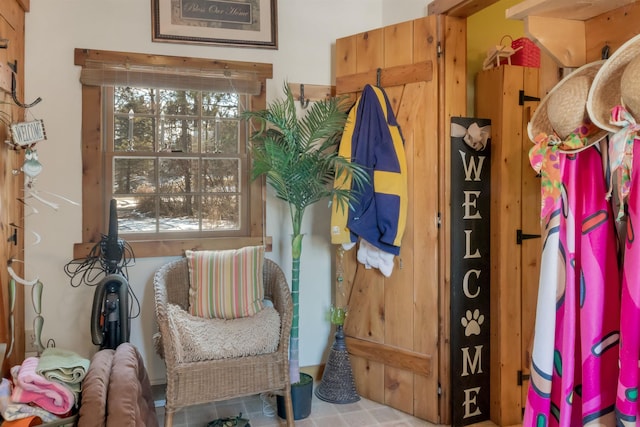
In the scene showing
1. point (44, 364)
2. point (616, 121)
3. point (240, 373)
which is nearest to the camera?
point (616, 121)

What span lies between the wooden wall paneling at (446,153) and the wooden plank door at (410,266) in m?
0.02

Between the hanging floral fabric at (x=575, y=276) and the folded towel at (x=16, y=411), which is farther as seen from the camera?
the folded towel at (x=16, y=411)

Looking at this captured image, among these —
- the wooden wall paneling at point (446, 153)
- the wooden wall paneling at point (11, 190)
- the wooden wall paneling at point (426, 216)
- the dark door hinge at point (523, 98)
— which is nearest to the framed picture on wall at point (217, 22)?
the wooden wall paneling at point (11, 190)

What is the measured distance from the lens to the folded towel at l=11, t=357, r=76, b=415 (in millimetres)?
1747

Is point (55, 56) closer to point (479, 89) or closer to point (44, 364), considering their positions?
point (44, 364)

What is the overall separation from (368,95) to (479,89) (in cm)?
66

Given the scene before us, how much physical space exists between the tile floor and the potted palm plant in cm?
24

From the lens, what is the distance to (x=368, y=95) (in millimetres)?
2852

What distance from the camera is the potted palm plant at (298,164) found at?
9.00 ft

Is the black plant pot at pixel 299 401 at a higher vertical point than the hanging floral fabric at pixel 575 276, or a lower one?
lower

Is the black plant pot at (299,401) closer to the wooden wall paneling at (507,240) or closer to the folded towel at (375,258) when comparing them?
the folded towel at (375,258)

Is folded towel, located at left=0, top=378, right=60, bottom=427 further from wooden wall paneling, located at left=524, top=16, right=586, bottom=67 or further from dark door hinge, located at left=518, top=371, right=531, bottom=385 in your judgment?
dark door hinge, located at left=518, top=371, right=531, bottom=385

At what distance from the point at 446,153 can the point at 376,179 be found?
0.40 metres

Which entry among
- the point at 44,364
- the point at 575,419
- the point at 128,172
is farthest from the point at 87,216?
the point at 575,419
